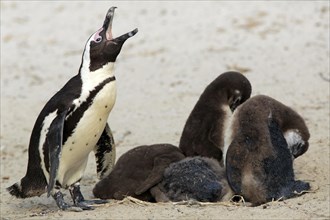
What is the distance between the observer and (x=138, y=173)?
783cm

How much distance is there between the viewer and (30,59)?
13141 mm

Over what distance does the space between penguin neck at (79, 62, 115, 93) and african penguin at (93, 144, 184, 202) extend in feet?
3.06

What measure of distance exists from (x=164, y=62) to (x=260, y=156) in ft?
17.0

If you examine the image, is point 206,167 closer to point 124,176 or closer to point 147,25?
point 124,176

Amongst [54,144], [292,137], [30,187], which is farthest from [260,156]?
[30,187]

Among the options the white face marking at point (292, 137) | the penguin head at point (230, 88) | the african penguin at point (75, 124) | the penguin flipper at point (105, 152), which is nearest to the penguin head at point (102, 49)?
the african penguin at point (75, 124)

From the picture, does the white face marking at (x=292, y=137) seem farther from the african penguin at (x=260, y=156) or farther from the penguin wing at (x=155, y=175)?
the penguin wing at (x=155, y=175)

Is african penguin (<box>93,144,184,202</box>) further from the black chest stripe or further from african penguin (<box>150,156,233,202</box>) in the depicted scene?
the black chest stripe

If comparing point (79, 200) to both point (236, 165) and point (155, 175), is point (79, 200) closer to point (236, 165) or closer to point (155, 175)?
point (155, 175)

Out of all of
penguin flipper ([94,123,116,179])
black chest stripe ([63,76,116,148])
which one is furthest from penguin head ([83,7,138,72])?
penguin flipper ([94,123,116,179])

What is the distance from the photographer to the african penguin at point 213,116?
8.22m

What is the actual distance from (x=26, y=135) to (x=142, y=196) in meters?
3.13

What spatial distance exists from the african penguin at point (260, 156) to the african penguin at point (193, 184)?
0.11 meters

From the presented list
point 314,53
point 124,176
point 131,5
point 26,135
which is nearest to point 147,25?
point 131,5
